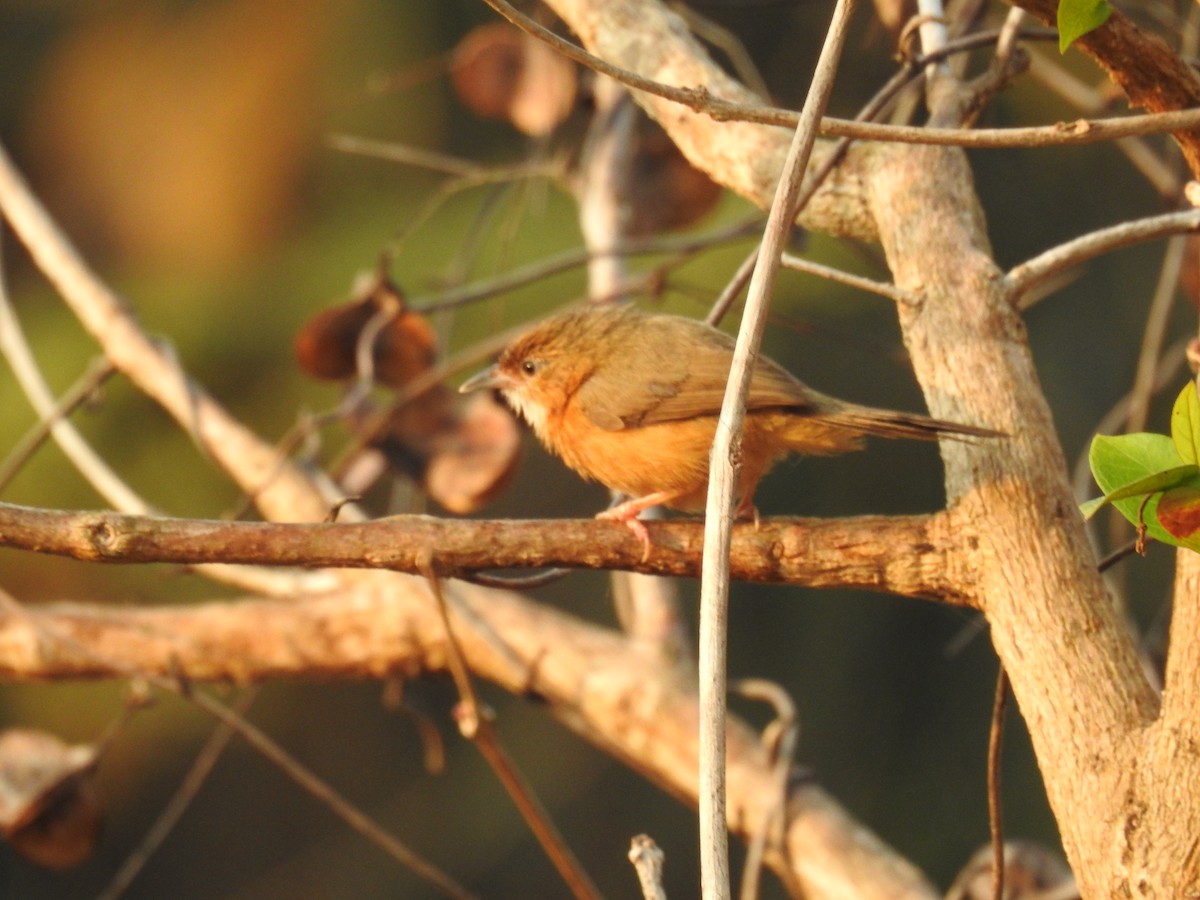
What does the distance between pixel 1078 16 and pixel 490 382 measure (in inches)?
77.3

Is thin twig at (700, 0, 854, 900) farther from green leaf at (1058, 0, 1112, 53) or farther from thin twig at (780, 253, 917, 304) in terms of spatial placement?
thin twig at (780, 253, 917, 304)

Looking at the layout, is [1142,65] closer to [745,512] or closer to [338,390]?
[745,512]

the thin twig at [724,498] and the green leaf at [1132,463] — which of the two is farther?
the green leaf at [1132,463]

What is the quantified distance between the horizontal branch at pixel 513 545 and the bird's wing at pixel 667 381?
0.62 m

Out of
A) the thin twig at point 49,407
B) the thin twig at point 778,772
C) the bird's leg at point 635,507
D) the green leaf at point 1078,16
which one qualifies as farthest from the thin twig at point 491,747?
the thin twig at point 49,407

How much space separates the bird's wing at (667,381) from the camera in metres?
2.62

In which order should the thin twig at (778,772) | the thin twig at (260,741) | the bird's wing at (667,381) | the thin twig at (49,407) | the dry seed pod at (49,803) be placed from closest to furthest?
the bird's wing at (667,381)
the thin twig at (260,741)
the thin twig at (778,772)
the dry seed pod at (49,803)
the thin twig at (49,407)

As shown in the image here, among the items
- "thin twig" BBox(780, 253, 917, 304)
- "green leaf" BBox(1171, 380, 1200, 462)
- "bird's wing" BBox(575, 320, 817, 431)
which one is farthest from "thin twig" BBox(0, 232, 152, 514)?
"green leaf" BBox(1171, 380, 1200, 462)

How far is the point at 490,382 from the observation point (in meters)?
3.31

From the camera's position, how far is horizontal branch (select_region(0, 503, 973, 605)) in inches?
68.6

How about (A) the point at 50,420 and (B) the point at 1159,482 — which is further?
(A) the point at 50,420

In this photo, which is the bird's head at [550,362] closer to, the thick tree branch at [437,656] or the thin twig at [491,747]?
the thick tree branch at [437,656]

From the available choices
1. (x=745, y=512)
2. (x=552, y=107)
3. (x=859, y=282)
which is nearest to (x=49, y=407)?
(x=552, y=107)

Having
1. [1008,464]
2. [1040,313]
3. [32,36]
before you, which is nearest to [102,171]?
[32,36]
